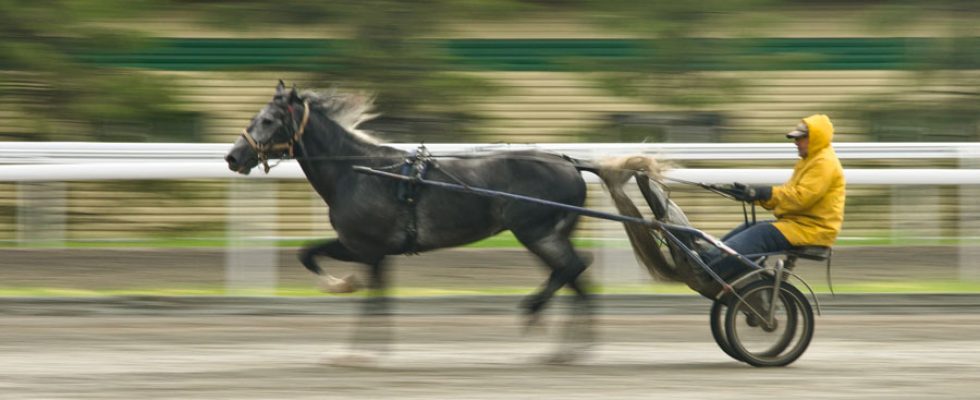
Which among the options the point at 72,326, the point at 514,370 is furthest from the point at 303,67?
the point at 514,370

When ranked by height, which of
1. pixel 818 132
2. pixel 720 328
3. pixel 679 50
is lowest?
pixel 720 328

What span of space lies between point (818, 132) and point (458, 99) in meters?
5.86

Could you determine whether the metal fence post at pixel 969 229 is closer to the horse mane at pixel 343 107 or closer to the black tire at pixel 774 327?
the black tire at pixel 774 327

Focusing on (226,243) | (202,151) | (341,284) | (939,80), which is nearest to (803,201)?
(341,284)

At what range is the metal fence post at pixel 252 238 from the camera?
35.6ft

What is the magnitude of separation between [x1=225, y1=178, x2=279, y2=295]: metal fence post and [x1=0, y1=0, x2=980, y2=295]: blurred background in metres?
0.01

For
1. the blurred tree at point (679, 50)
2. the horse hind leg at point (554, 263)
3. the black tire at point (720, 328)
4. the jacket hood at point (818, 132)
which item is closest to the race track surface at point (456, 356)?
the black tire at point (720, 328)

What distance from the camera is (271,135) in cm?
834

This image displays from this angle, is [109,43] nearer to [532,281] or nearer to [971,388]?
[532,281]

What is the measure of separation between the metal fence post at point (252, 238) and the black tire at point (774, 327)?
3825 millimetres

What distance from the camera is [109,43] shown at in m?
13.1

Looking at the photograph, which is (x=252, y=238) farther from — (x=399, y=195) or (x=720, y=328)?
(x=720, y=328)

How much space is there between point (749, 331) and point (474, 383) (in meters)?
1.62

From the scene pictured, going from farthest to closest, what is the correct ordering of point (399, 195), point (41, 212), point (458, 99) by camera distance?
point (458, 99)
point (41, 212)
point (399, 195)
